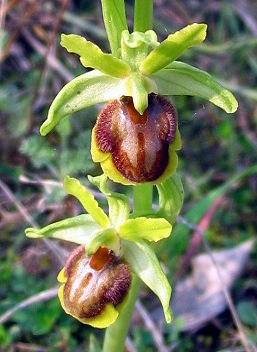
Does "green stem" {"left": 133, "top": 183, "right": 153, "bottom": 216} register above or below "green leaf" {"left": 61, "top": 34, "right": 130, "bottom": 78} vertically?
below

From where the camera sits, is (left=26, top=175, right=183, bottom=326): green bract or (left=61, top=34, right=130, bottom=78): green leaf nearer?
(left=61, top=34, right=130, bottom=78): green leaf

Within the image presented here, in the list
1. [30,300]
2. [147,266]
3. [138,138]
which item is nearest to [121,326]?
[147,266]

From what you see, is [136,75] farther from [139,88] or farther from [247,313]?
[247,313]

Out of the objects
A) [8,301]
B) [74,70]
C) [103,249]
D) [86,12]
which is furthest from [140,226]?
[86,12]

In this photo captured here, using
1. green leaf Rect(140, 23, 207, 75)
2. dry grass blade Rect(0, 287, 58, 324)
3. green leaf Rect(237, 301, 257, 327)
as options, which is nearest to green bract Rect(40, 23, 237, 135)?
green leaf Rect(140, 23, 207, 75)

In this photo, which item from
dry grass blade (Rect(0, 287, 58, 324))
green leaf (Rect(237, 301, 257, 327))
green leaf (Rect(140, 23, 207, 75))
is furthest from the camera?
green leaf (Rect(237, 301, 257, 327))

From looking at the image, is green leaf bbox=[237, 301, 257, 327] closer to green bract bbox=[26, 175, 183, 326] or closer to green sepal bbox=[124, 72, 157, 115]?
green bract bbox=[26, 175, 183, 326]

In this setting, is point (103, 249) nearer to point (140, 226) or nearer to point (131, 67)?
point (140, 226)

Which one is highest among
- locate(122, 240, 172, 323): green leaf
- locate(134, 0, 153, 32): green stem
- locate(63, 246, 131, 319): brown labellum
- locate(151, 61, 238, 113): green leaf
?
locate(134, 0, 153, 32): green stem
